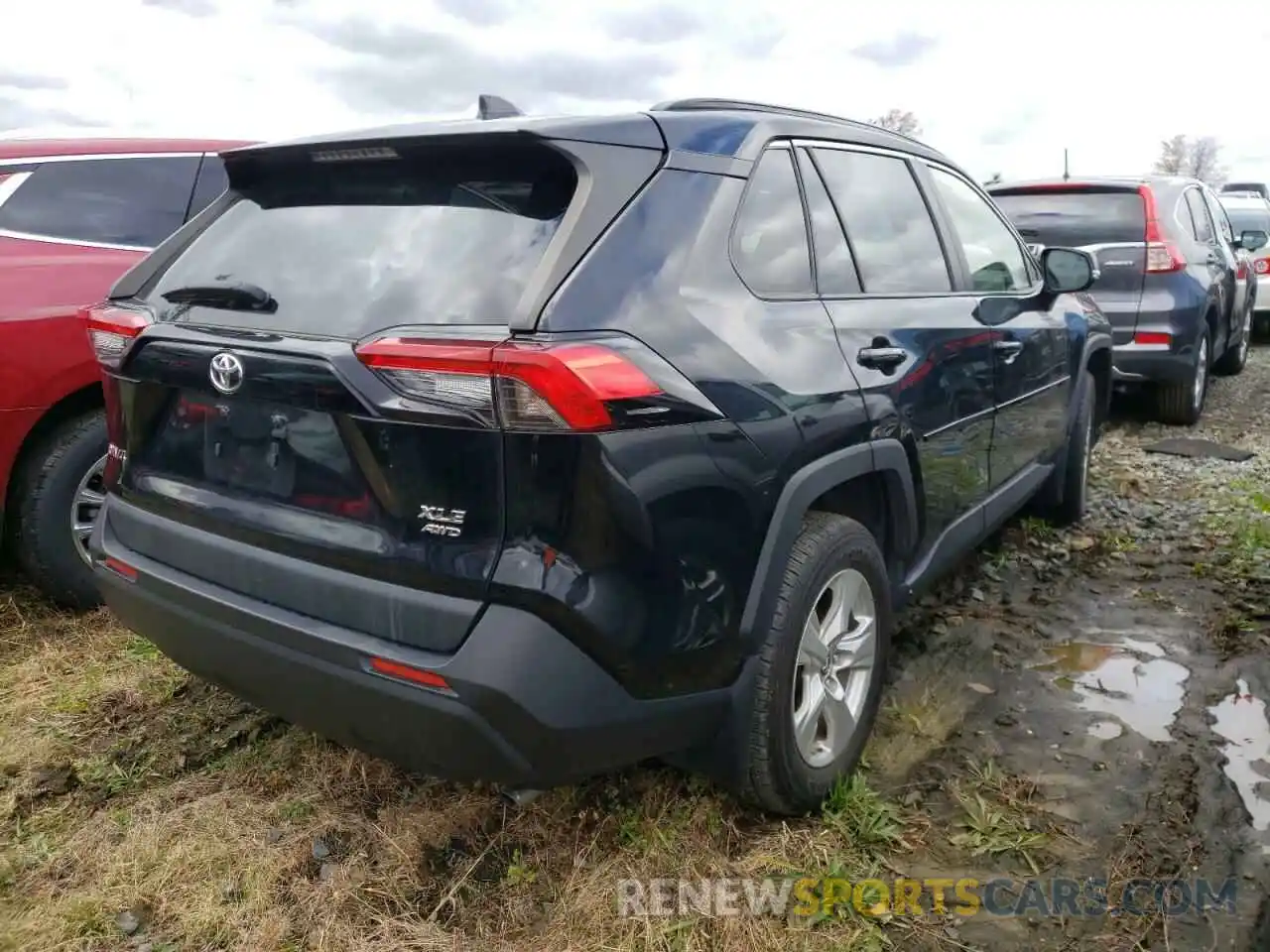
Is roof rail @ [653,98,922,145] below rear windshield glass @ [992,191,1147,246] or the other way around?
the other way around

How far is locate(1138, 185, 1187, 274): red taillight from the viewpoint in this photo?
20.6ft

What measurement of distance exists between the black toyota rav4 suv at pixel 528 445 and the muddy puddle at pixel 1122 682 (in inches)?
35.3

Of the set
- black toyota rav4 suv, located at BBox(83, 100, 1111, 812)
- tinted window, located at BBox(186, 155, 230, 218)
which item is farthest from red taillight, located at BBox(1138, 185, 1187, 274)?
tinted window, located at BBox(186, 155, 230, 218)

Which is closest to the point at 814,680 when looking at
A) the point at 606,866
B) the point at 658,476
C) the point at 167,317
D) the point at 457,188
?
the point at 606,866

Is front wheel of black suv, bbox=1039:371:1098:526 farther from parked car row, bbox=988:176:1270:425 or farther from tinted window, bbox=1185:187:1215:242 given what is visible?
tinted window, bbox=1185:187:1215:242

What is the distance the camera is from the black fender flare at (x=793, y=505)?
7.02ft

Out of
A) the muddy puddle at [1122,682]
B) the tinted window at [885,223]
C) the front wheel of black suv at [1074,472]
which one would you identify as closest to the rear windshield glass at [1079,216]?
the front wheel of black suv at [1074,472]

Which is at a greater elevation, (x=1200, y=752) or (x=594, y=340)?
(x=594, y=340)

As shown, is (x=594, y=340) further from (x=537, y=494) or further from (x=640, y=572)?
(x=640, y=572)

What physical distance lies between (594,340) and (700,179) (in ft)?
1.86

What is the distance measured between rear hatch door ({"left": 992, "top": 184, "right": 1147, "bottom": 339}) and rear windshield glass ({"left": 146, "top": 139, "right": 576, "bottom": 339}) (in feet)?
16.9

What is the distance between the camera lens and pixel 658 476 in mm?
1886

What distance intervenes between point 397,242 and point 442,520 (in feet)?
2.04

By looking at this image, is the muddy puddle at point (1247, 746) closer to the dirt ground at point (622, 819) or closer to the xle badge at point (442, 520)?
the dirt ground at point (622, 819)
